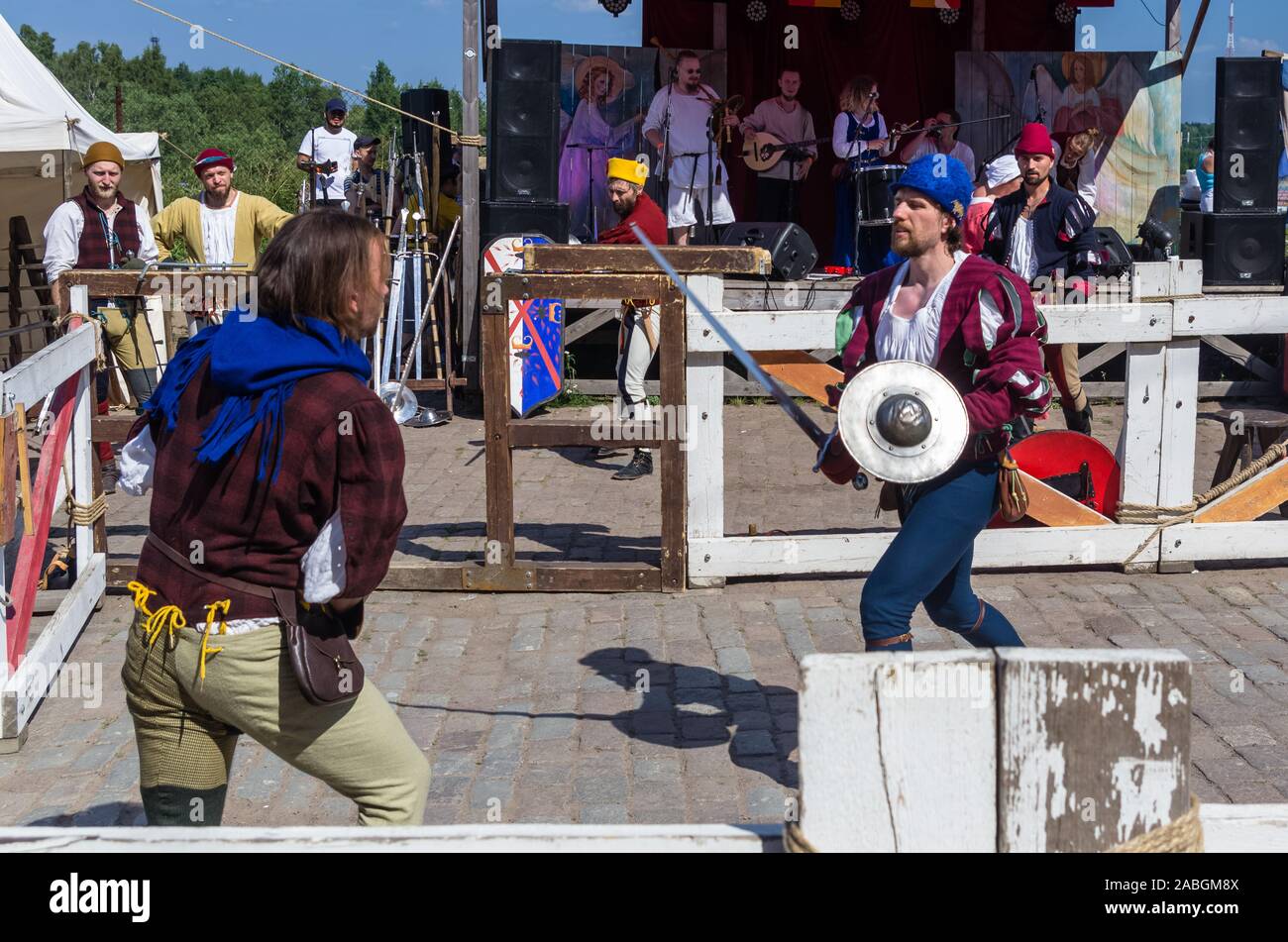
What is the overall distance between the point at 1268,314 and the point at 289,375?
17.9ft

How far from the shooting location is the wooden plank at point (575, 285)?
259 inches

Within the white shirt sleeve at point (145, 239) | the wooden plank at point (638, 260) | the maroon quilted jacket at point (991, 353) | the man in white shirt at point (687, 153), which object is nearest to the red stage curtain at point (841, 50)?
the man in white shirt at point (687, 153)

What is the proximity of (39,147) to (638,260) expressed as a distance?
891 centimetres

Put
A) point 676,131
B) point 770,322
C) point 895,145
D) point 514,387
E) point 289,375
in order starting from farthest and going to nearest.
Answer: point 895,145
point 676,131
point 514,387
point 770,322
point 289,375

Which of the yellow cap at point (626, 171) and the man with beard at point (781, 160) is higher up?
the man with beard at point (781, 160)

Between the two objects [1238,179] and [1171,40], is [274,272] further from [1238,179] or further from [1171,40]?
[1171,40]

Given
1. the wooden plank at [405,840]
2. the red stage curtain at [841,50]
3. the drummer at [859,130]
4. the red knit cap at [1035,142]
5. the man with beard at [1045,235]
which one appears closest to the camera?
the wooden plank at [405,840]

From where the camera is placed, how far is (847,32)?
17172 mm

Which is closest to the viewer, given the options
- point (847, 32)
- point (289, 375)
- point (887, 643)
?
point (289, 375)

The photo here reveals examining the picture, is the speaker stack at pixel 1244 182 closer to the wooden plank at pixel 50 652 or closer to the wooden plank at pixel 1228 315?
the wooden plank at pixel 1228 315

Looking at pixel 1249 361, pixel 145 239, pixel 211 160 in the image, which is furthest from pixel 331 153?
pixel 1249 361

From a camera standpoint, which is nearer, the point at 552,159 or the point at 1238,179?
the point at 552,159

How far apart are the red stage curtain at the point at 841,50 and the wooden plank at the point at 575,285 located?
34.2ft

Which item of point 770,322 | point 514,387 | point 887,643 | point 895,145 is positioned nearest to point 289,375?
point 887,643
